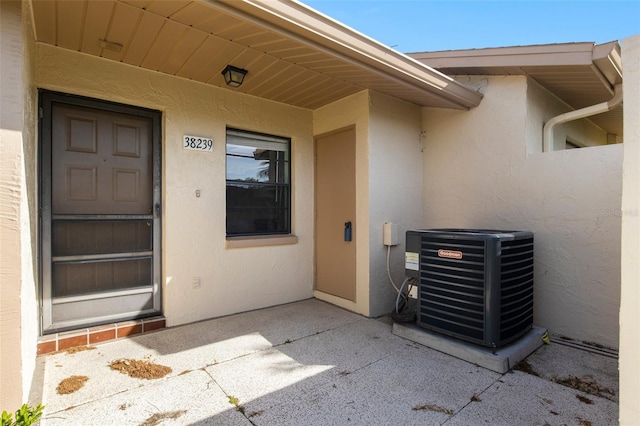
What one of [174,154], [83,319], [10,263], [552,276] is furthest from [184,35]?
[552,276]

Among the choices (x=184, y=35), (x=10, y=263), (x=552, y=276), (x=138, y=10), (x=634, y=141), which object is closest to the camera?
(x=634, y=141)

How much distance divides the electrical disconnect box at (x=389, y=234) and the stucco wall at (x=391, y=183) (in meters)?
0.05

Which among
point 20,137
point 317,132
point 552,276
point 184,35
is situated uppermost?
point 184,35

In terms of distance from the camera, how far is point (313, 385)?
243cm

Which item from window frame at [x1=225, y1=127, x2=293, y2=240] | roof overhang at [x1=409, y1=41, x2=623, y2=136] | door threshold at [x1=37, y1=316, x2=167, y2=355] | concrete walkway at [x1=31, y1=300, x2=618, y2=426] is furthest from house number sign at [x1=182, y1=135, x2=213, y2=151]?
roof overhang at [x1=409, y1=41, x2=623, y2=136]

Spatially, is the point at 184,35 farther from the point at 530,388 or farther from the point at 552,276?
the point at 552,276

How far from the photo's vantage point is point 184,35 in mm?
2738

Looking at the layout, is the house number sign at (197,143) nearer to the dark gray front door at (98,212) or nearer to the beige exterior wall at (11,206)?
the dark gray front door at (98,212)

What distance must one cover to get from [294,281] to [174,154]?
7.33 feet

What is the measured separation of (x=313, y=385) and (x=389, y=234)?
81.1 inches

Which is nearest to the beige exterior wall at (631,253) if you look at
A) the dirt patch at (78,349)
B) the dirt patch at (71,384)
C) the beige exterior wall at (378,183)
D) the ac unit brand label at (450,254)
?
the ac unit brand label at (450,254)

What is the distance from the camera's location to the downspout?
352cm

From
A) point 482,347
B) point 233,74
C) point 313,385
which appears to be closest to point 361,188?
point 233,74

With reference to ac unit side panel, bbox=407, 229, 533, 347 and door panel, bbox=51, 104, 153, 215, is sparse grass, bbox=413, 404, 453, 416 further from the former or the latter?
door panel, bbox=51, 104, 153, 215
